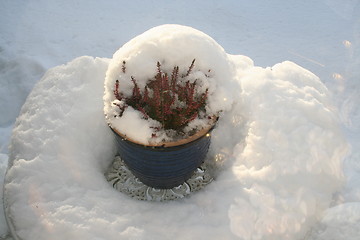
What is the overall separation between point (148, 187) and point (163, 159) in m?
0.53

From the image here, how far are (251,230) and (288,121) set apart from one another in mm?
912

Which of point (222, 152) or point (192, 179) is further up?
point (222, 152)

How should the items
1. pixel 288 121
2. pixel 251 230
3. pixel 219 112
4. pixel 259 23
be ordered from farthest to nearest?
1. pixel 259 23
2. pixel 288 121
3. pixel 219 112
4. pixel 251 230

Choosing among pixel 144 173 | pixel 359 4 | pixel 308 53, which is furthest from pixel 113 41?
pixel 359 4

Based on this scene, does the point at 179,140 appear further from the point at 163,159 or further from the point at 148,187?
the point at 148,187

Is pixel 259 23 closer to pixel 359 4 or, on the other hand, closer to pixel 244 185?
pixel 359 4

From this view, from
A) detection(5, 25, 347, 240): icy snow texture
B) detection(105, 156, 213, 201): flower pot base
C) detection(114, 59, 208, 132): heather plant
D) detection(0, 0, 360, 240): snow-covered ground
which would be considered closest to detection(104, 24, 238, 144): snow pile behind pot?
detection(114, 59, 208, 132): heather plant

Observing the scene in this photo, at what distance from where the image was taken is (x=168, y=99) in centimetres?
213

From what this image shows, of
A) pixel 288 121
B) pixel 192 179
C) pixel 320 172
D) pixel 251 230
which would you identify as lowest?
pixel 192 179

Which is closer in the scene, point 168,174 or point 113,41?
point 168,174

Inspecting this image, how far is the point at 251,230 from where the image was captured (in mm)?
2072

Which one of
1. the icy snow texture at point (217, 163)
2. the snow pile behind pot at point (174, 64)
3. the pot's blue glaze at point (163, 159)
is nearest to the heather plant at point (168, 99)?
the snow pile behind pot at point (174, 64)

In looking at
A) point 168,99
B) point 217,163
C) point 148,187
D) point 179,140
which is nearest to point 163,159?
point 179,140

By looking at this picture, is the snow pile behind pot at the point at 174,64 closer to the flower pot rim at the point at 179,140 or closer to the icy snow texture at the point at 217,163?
the flower pot rim at the point at 179,140
